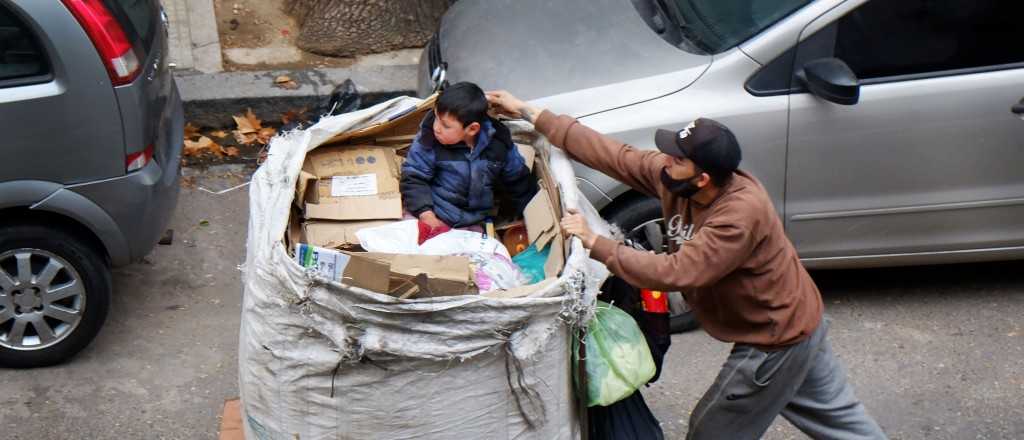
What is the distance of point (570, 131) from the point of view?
150 inches

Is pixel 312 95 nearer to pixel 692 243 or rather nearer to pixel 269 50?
pixel 269 50

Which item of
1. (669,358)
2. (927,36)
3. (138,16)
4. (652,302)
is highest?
(138,16)

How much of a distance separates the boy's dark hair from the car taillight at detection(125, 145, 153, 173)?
127cm

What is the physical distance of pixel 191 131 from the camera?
642cm

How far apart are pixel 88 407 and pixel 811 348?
270 cm

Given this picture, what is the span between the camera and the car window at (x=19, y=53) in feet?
13.6

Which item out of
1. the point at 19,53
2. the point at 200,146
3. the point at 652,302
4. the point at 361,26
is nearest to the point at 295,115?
the point at 200,146

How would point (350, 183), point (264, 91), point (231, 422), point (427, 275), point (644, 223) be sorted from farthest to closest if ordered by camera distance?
point (264, 91) < point (644, 223) < point (231, 422) < point (350, 183) < point (427, 275)

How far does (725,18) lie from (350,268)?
100 inches

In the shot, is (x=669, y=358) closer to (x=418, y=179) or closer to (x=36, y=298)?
(x=418, y=179)

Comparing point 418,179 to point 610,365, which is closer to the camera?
point 610,365

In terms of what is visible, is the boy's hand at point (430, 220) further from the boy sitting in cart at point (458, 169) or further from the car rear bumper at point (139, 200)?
the car rear bumper at point (139, 200)

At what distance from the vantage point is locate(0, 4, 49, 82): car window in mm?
4141

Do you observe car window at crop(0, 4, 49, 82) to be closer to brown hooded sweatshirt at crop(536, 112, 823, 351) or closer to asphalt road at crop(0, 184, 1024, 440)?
asphalt road at crop(0, 184, 1024, 440)
